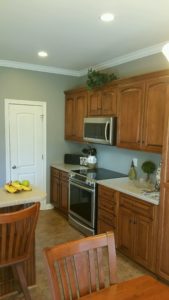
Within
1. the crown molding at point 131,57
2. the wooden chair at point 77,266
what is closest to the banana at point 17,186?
the wooden chair at point 77,266

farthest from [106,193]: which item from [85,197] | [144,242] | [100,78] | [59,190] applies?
[100,78]

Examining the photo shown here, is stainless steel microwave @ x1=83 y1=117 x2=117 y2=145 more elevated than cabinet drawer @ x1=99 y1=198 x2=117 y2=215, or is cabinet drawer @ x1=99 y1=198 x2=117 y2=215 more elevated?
stainless steel microwave @ x1=83 y1=117 x2=117 y2=145

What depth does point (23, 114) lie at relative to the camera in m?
4.43

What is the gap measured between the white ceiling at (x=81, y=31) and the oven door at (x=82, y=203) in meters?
1.98

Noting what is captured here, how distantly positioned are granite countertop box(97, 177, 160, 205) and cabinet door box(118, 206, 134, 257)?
25 centimetres

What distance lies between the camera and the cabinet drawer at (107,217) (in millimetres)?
3192

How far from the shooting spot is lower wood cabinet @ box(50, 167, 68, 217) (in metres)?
4.32

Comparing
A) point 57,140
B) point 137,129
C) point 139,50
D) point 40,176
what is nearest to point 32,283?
point 137,129

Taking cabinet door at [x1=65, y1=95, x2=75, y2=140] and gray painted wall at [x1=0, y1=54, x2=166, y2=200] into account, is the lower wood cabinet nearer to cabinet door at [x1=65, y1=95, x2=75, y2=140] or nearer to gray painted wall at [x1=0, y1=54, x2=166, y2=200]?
gray painted wall at [x1=0, y1=54, x2=166, y2=200]

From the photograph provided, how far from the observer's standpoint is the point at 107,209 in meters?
3.29

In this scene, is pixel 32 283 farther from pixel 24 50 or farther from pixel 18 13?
pixel 24 50

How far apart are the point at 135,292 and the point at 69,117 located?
3.78m

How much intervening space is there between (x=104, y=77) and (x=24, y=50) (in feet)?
4.02

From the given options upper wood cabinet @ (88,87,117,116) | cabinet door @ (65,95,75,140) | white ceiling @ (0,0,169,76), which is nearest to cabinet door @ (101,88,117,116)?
upper wood cabinet @ (88,87,117,116)
